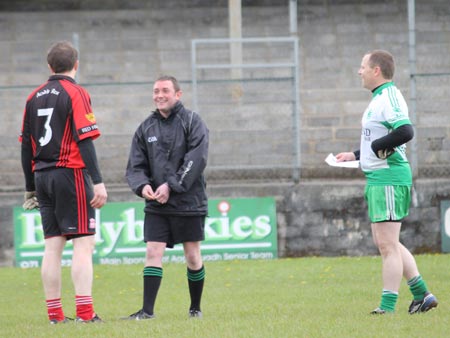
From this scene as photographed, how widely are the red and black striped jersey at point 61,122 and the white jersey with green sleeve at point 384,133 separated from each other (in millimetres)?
1977

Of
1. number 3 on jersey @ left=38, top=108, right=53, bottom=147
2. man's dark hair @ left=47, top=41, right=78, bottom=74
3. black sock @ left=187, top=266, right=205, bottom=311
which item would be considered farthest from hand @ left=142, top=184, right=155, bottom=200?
man's dark hair @ left=47, top=41, right=78, bottom=74

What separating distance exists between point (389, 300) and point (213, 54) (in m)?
10.1

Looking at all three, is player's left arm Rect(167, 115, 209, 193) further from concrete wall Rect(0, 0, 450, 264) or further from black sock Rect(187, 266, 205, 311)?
concrete wall Rect(0, 0, 450, 264)

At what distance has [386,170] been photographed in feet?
→ 23.5

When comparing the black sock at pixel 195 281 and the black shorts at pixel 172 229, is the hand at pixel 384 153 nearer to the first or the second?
the black shorts at pixel 172 229

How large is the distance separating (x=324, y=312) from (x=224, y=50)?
31.4ft

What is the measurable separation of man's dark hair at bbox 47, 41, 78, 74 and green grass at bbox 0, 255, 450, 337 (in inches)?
73.8

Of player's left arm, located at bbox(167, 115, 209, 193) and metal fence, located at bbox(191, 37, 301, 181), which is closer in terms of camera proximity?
player's left arm, located at bbox(167, 115, 209, 193)

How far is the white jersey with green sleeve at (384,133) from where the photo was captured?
23.2ft

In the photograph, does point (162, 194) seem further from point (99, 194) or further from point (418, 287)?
point (418, 287)

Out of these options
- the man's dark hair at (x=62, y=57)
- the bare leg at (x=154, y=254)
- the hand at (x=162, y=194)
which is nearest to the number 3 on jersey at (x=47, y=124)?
the man's dark hair at (x=62, y=57)

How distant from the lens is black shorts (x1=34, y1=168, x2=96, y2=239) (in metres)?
7.06

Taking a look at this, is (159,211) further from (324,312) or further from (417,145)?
(417,145)

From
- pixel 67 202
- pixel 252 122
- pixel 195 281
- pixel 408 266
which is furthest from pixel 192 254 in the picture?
pixel 252 122
